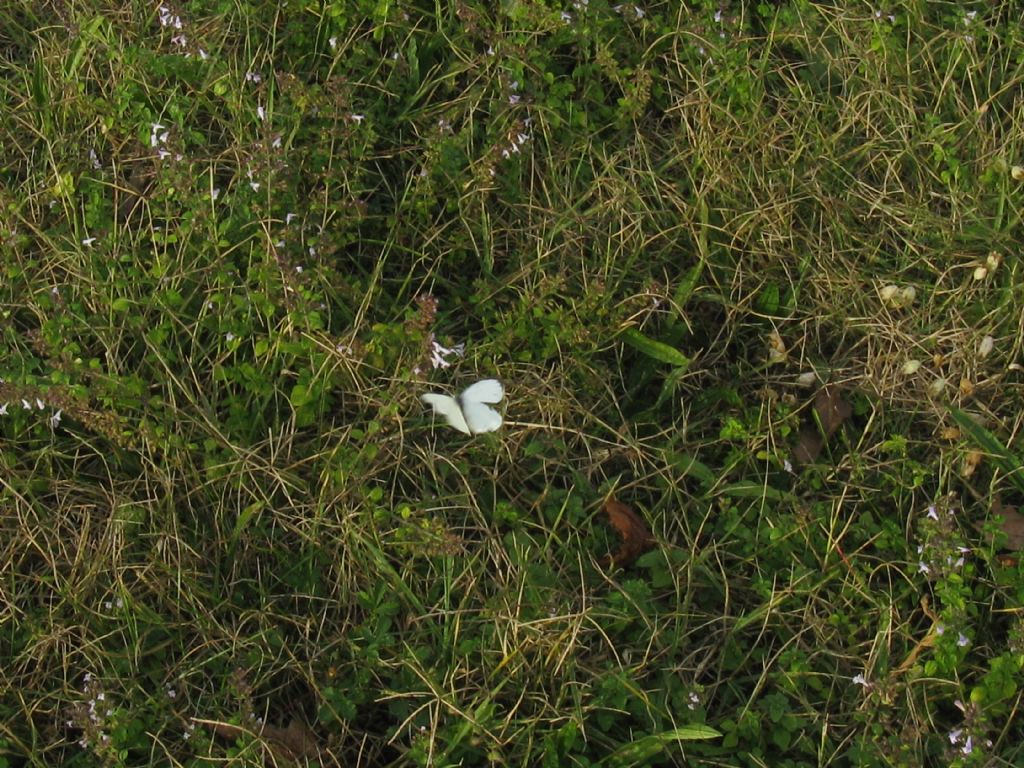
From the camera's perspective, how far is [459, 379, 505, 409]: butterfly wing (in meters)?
2.47

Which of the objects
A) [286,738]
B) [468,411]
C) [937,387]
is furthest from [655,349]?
[286,738]

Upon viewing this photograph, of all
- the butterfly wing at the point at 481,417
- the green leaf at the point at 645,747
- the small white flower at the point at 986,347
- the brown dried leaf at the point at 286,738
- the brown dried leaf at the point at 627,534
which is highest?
the small white flower at the point at 986,347

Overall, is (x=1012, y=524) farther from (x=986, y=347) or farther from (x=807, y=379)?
(x=807, y=379)

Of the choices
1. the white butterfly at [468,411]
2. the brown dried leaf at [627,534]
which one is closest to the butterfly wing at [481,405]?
the white butterfly at [468,411]

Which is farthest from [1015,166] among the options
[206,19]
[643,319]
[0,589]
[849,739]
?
[0,589]

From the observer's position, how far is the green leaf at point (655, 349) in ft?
8.45

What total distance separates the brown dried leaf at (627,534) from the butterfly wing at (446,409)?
13.1 inches

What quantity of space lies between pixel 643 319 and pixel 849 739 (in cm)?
95

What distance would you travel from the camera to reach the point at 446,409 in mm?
2461

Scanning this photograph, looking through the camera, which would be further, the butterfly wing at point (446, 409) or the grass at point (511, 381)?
the butterfly wing at point (446, 409)

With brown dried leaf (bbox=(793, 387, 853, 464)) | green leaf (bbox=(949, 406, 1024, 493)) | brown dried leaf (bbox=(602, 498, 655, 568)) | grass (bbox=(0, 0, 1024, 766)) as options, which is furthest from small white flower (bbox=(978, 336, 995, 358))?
brown dried leaf (bbox=(602, 498, 655, 568))

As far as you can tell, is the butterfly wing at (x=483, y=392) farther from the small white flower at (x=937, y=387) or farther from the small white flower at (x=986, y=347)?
the small white flower at (x=986, y=347)

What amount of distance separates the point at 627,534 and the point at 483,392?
40 cm

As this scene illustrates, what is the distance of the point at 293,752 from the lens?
215cm
